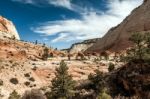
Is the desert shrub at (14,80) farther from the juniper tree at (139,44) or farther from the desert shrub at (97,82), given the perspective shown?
the juniper tree at (139,44)

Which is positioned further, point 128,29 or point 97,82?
point 128,29

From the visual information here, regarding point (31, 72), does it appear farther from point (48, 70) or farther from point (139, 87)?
point (139, 87)

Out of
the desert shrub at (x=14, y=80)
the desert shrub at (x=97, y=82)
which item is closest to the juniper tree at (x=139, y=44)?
the desert shrub at (x=97, y=82)

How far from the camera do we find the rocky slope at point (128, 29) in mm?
140375

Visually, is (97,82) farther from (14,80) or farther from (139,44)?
(14,80)

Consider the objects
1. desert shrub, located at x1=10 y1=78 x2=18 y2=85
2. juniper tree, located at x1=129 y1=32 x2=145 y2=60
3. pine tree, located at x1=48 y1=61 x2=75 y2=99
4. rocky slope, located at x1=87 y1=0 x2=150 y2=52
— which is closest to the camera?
juniper tree, located at x1=129 y1=32 x2=145 y2=60

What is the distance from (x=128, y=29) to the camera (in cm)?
14862

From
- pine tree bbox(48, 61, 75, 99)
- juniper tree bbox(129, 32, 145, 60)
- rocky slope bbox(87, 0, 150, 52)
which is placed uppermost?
rocky slope bbox(87, 0, 150, 52)

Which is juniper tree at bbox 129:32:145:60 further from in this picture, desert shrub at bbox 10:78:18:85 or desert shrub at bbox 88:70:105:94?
desert shrub at bbox 10:78:18:85

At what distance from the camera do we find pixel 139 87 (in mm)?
56031

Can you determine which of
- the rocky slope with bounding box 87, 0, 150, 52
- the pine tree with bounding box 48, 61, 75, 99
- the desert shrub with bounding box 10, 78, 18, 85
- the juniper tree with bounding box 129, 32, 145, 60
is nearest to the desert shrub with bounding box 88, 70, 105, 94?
the pine tree with bounding box 48, 61, 75, 99

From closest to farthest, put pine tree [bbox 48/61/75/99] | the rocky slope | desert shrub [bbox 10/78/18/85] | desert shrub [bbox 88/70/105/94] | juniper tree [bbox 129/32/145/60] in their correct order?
1. juniper tree [bbox 129/32/145/60]
2. pine tree [bbox 48/61/75/99]
3. desert shrub [bbox 88/70/105/94]
4. desert shrub [bbox 10/78/18/85]
5. the rocky slope

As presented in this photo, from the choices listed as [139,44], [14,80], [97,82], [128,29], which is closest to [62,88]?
[97,82]

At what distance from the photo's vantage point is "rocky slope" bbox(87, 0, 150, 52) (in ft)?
461
